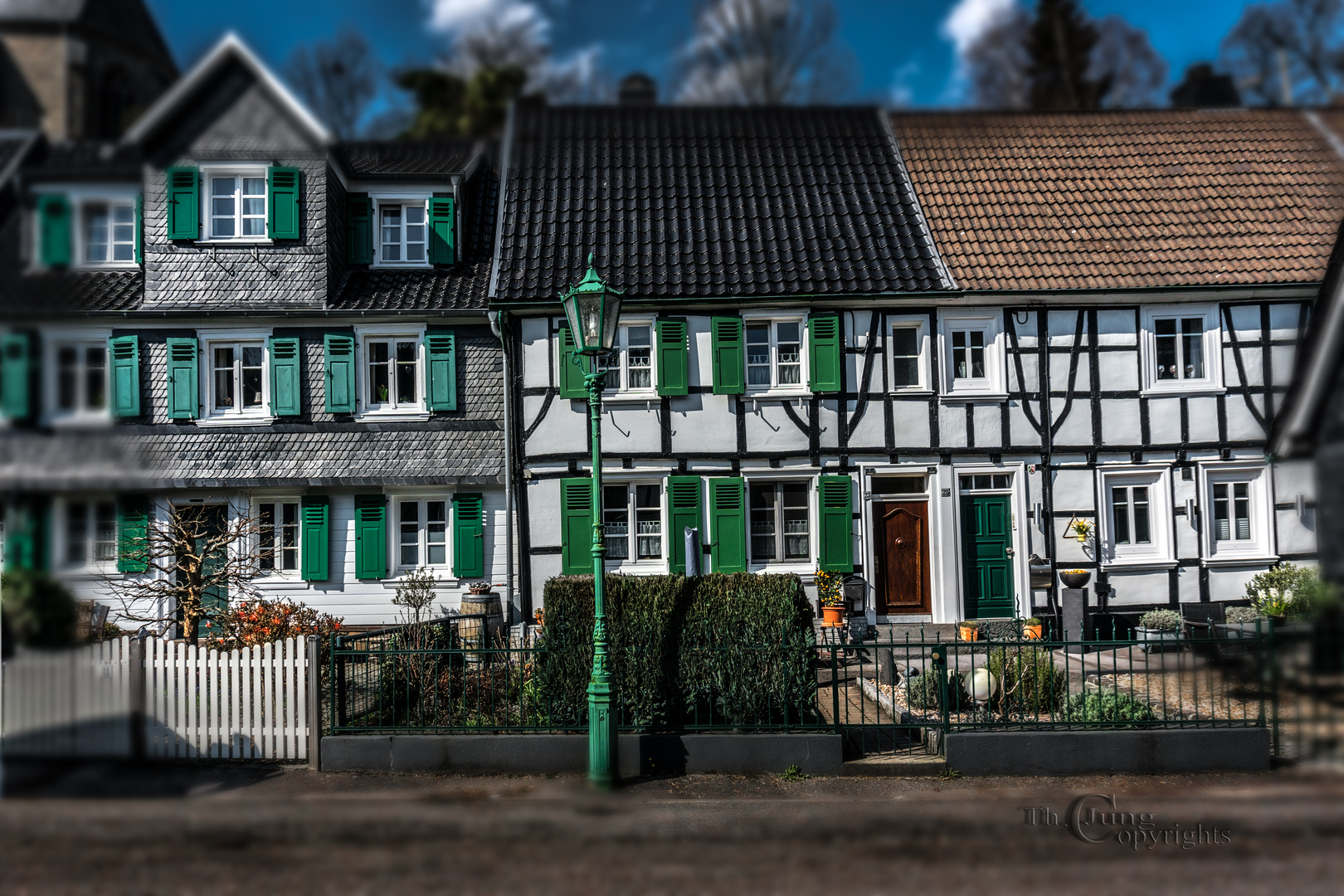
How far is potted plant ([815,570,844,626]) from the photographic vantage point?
12000mm

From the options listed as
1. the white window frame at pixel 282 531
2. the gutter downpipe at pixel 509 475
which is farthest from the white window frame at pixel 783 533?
the white window frame at pixel 282 531

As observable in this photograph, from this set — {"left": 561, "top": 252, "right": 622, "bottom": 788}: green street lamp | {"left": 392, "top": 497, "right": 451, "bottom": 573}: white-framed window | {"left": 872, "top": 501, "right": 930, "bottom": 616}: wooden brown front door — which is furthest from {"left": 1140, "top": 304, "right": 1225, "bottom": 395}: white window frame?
{"left": 392, "top": 497, "right": 451, "bottom": 573}: white-framed window

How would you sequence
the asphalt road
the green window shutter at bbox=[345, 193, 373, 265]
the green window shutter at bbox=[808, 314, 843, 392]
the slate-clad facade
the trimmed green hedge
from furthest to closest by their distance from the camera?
the green window shutter at bbox=[345, 193, 373, 265] < the slate-clad facade < the green window shutter at bbox=[808, 314, 843, 392] < the trimmed green hedge < the asphalt road

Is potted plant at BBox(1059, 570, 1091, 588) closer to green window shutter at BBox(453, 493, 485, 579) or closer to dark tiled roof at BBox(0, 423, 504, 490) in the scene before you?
dark tiled roof at BBox(0, 423, 504, 490)

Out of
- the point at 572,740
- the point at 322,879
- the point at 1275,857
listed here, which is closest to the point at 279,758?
the point at 572,740

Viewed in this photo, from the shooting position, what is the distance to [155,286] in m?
12.7

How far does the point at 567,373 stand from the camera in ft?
40.8

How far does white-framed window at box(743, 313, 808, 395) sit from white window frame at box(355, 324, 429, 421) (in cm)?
554

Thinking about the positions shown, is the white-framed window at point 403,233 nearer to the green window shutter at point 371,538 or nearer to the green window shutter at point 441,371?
the green window shutter at point 441,371

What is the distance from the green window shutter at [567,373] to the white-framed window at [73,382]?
1119cm

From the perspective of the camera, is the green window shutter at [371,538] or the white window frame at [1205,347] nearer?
the white window frame at [1205,347]

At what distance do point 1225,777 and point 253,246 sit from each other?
45.0 ft

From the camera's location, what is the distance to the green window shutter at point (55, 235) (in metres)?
1.17

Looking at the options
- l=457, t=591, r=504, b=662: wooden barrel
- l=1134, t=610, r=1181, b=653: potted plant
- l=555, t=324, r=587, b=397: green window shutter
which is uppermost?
l=555, t=324, r=587, b=397: green window shutter
